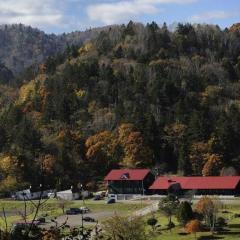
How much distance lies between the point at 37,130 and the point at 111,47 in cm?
3188

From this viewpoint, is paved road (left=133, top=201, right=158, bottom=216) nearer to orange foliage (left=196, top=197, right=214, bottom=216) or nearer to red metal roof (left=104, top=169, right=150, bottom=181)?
red metal roof (left=104, top=169, right=150, bottom=181)

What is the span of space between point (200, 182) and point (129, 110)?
22627 mm

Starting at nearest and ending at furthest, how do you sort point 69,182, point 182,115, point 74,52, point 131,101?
1. point 69,182
2. point 182,115
3. point 131,101
4. point 74,52

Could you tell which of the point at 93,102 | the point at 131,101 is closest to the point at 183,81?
the point at 131,101

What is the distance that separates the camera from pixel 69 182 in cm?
6525

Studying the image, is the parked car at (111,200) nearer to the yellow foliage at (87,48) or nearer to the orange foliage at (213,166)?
the orange foliage at (213,166)

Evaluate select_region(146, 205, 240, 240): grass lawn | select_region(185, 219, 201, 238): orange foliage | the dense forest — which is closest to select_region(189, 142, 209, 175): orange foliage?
the dense forest

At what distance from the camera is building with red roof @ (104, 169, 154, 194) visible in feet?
Answer: 191

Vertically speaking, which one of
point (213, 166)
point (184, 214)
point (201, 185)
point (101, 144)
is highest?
point (101, 144)

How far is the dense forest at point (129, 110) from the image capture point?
64.4 meters

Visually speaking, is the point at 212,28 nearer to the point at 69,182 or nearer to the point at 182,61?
the point at 182,61

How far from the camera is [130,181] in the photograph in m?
58.9

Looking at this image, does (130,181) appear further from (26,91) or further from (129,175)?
(26,91)

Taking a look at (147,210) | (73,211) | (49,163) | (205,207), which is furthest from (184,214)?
(49,163)
